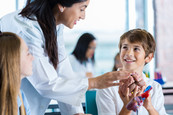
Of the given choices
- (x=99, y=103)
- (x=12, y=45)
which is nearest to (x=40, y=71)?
(x=12, y=45)

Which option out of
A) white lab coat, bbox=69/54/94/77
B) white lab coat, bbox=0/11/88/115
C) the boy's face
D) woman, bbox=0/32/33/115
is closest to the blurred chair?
the boy's face

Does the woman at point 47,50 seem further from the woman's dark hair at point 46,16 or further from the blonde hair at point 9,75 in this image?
the blonde hair at point 9,75

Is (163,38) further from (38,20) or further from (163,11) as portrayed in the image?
(38,20)

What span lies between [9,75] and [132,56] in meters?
0.88

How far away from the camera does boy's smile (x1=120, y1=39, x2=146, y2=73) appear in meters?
1.65

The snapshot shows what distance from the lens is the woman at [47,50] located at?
1.18 meters

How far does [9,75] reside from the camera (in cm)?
103

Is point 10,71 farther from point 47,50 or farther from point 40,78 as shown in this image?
point 47,50

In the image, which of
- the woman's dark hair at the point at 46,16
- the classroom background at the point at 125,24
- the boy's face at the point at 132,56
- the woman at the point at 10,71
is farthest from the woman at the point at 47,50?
the classroom background at the point at 125,24

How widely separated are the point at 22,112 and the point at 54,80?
0.21m

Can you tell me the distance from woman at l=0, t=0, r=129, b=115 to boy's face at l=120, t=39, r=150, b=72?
1.48 ft

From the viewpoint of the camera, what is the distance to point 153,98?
161cm

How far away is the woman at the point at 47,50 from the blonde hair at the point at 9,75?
0.14 m

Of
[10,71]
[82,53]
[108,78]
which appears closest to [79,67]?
[82,53]
